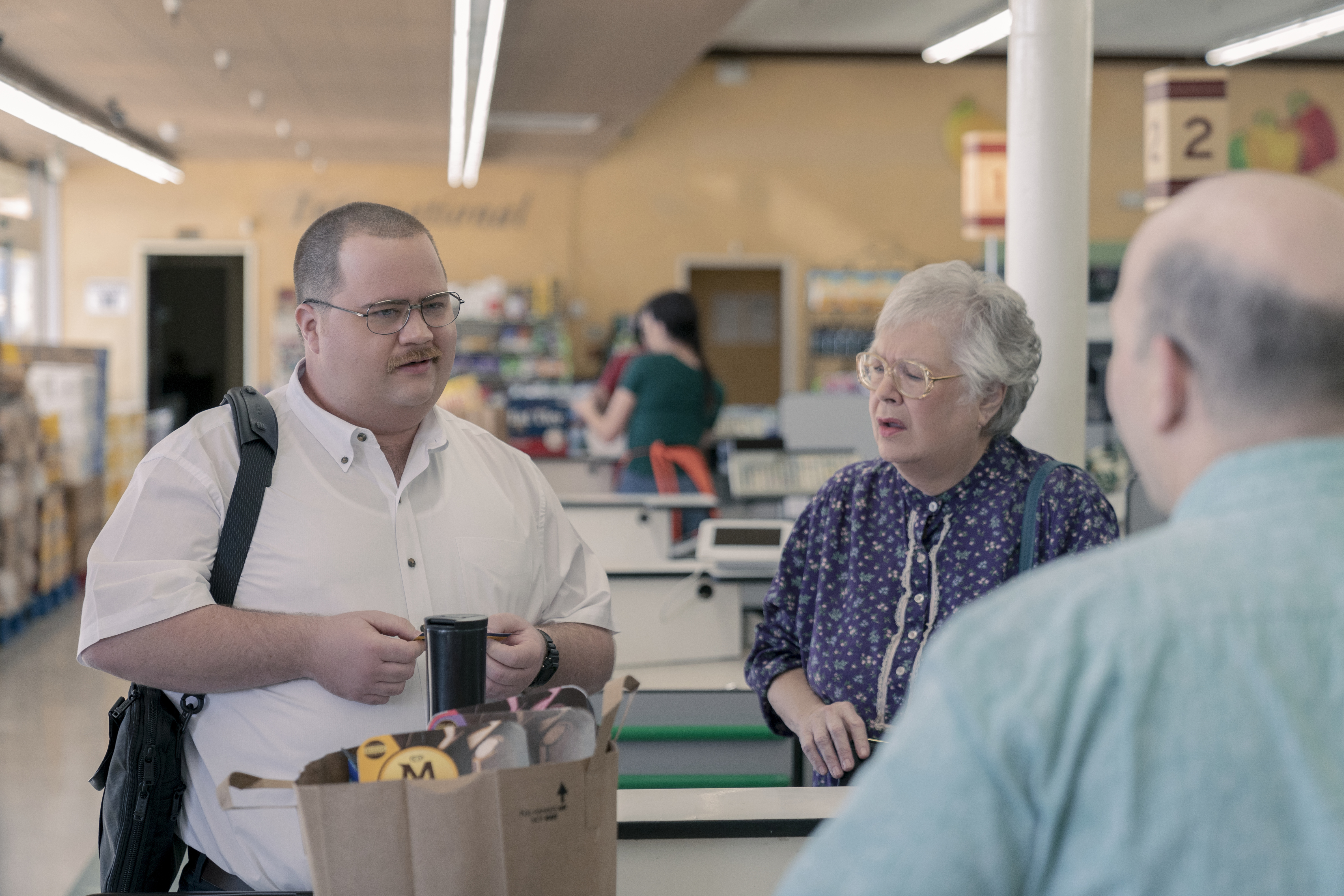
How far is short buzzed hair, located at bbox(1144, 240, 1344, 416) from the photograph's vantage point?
0.68m

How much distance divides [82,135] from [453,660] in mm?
8425

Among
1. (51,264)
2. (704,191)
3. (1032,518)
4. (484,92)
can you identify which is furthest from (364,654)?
(51,264)

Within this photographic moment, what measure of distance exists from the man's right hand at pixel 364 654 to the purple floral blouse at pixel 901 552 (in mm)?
688

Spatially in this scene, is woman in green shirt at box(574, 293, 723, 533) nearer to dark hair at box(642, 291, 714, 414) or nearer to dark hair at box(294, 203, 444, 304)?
dark hair at box(642, 291, 714, 414)

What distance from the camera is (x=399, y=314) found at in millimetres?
1678

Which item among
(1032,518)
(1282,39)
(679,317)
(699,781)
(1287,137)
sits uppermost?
(1282,39)

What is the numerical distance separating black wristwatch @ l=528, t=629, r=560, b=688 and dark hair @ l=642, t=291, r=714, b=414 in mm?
3176

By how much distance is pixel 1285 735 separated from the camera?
646mm

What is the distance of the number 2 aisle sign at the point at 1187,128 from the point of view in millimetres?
4203

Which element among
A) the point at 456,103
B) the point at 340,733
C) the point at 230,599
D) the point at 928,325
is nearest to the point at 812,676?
the point at 928,325

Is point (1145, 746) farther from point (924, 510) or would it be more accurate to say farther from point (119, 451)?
point (119, 451)

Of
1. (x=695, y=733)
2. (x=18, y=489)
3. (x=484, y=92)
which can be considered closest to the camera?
(x=695, y=733)

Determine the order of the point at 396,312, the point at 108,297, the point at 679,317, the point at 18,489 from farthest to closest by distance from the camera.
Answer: the point at 108,297 → the point at 18,489 → the point at 679,317 → the point at 396,312

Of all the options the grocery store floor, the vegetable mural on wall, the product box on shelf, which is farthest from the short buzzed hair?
the vegetable mural on wall
